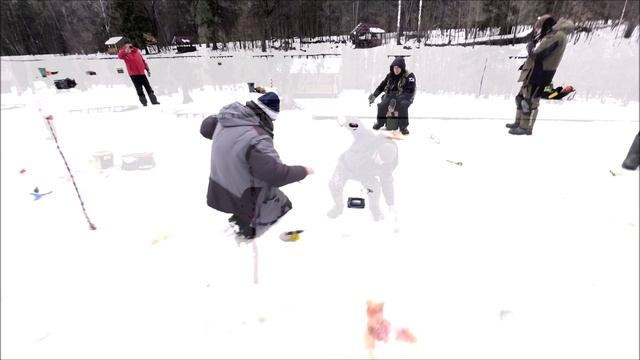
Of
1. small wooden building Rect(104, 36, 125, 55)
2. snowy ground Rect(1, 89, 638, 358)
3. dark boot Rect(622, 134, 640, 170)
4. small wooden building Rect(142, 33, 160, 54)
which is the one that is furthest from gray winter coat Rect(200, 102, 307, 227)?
small wooden building Rect(142, 33, 160, 54)

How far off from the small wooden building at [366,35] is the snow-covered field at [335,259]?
13.7ft

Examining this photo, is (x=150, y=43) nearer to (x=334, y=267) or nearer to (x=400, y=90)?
(x=400, y=90)

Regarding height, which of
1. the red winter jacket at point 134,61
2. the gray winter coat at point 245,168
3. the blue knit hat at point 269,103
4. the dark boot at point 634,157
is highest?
the red winter jacket at point 134,61

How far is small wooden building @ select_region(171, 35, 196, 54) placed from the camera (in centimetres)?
829

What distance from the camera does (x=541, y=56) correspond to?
4.60 metres

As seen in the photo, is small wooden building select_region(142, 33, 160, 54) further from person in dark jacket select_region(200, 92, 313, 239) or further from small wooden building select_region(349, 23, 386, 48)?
person in dark jacket select_region(200, 92, 313, 239)

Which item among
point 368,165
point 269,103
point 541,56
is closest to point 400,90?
point 541,56

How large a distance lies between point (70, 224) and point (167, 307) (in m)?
1.98

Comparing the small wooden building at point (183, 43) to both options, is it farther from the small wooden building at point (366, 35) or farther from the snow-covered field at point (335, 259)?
the small wooden building at point (366, 35)

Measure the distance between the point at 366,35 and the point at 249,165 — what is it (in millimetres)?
7696

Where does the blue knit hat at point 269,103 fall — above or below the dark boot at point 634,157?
above

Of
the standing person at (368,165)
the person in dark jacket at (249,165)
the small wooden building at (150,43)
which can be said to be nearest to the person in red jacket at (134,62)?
the small wooden building at (150,43)

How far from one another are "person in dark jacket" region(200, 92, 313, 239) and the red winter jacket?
6.40 meters

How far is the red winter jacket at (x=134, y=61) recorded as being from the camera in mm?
6820
